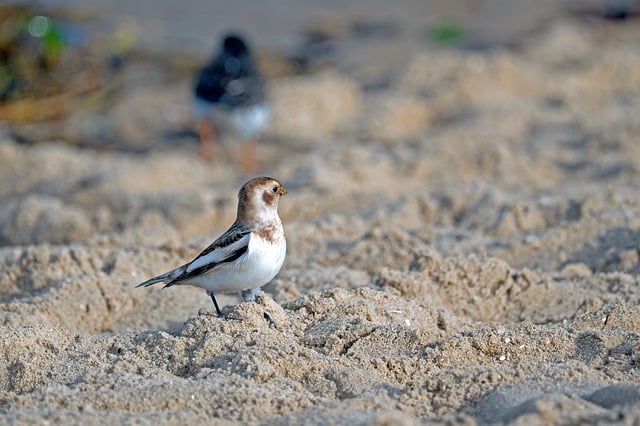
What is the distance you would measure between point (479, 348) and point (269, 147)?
6.44 meters

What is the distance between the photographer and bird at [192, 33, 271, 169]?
1015cm

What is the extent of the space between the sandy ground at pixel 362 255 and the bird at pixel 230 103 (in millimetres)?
319

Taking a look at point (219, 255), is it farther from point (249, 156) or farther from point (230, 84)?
point (230, 84)

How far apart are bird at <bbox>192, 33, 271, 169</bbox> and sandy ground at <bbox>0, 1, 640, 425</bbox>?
0.32 meters

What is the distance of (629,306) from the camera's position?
4992 millimetres

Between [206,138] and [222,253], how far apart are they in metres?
5.60

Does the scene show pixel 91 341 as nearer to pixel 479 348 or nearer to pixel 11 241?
pixel 479 348

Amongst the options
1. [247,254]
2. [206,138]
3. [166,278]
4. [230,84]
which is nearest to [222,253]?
[247,254]

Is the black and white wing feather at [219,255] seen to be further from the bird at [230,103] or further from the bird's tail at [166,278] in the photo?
the bird at [230,103]

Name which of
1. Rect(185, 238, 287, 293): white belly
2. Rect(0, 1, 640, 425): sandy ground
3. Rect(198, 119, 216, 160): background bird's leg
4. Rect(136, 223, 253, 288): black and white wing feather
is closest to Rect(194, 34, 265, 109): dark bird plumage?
Rect(198, 119, 216, 160): background bird's leg

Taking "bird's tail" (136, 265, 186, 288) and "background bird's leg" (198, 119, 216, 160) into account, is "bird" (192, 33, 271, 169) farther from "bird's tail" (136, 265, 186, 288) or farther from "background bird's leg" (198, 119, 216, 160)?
"bird's tail" (136, 265, 186, 288)

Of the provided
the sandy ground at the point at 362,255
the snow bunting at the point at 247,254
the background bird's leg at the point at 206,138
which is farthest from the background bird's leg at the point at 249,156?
the snow bunting at the point at 247,254

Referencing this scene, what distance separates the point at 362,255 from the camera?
6.26m

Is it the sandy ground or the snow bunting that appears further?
the snow bunting
